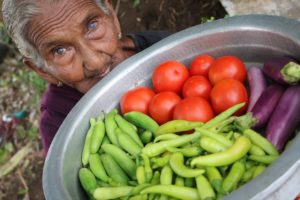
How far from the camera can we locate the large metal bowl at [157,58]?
1831 mm

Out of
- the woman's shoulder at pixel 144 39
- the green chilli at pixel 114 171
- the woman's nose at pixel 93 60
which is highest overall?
the woman's nose at pixel 93 60

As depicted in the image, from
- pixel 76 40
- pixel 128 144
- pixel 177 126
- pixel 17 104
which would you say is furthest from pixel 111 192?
pixel 17 104

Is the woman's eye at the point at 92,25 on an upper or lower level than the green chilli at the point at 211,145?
upper

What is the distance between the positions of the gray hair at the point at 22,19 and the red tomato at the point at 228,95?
2.48ft

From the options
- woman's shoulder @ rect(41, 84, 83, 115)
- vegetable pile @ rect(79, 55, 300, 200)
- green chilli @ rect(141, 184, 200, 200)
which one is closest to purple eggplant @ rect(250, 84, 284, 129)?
vegetable pile @ rect(79, 55, 300, 200)

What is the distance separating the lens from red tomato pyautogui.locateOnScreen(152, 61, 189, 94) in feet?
6.80

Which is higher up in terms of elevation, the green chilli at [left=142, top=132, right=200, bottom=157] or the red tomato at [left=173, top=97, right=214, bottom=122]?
the red tomato at [left=173, top=97, right=214, bottom=122]

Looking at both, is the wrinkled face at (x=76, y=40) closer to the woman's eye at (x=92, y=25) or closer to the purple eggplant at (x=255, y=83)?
the woman's eye at (x=92, y=25)

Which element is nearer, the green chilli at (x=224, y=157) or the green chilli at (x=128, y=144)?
the green chilli at (x=224, y=157)

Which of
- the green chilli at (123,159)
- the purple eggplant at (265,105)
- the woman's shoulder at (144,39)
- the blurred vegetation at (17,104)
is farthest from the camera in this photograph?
the blurred vegetation at (17,104)

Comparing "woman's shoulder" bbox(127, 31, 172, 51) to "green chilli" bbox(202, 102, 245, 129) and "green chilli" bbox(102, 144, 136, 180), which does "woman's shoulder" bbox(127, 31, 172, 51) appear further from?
"green chilli" bbox(202, 102, 245, 129)

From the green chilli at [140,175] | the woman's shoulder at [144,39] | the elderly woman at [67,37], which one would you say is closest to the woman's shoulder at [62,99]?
the elderly woman at [67,37]

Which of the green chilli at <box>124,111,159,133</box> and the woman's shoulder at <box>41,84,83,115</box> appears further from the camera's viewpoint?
the woman's shoulder at <box>41,84,83,115</box>

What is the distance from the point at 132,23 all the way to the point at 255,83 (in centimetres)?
288
